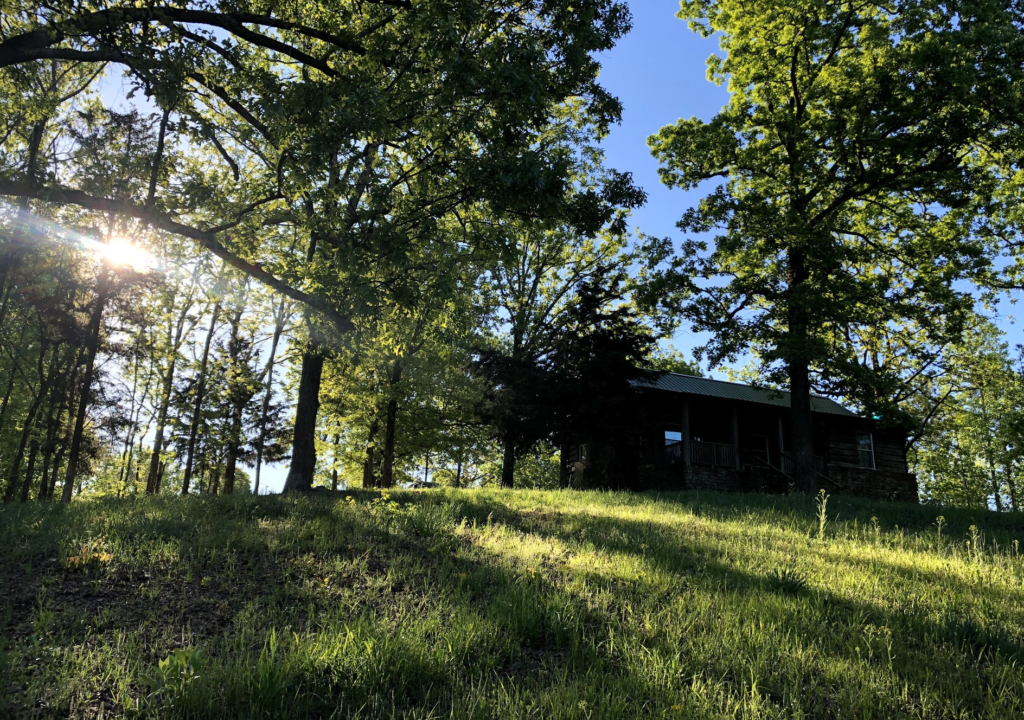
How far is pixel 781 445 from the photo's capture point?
25203 millimetres

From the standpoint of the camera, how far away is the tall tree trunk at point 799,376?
1647 centimetres

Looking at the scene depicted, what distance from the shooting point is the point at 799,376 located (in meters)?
17.7

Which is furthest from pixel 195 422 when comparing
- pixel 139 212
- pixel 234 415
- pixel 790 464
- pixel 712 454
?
pixel 790 464

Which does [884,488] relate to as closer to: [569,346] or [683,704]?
[569,346]

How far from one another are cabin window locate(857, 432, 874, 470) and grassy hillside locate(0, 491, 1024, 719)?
2193 centimetres

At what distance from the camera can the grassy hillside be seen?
3.34 m

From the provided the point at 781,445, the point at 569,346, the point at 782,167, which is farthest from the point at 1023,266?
the point at 569,346

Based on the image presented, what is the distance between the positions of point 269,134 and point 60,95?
7.86 m

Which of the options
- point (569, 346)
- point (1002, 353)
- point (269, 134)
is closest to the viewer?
point (269, 134)

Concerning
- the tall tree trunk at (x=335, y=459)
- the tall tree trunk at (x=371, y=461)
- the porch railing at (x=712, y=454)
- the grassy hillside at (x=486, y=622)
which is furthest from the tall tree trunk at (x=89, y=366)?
the porch railing at (x=712, y=454)

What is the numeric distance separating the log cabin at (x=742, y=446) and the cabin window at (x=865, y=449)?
0.05 metres

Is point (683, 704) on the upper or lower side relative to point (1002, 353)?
lower

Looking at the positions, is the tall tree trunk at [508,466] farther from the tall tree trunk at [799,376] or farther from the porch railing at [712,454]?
the tall tree trunk at [799,376]

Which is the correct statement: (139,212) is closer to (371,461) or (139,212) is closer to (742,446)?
(371,461)
